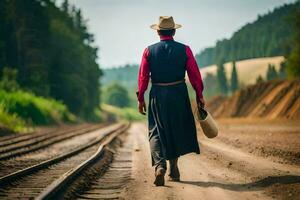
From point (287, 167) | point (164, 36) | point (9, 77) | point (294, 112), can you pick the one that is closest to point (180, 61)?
point (164, 36)

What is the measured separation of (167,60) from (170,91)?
0.50 metres

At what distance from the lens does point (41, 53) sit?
2404 inches

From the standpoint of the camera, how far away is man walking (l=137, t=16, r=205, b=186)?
28.6ft

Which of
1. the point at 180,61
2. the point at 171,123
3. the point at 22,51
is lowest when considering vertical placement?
the point at 171,123

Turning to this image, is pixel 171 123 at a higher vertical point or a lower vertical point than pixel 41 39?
lower

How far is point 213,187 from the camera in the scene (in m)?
7.82

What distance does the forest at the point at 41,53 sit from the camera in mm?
58812

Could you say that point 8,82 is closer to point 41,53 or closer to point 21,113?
point 21,113

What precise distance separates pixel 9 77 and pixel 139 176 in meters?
39.0

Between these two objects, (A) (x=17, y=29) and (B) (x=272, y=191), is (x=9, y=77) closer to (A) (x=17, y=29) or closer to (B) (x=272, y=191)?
(A) (x=17, y=29)

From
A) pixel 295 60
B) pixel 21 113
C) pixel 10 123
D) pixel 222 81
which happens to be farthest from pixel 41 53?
pixel 222 81

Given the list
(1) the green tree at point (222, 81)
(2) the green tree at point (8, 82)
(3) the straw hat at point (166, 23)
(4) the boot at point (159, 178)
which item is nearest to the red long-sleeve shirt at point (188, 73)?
(3) the straw hat at point (166, 23)

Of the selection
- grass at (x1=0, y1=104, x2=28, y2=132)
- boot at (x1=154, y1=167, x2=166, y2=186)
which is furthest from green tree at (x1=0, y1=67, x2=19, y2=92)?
boot at (x1=154, y1=167, x2=166, y2=186)

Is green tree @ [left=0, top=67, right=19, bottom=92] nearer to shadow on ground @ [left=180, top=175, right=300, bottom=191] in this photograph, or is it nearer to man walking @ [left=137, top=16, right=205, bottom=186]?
man walking @ [left=137, top=16, right=205, bottom=186]
